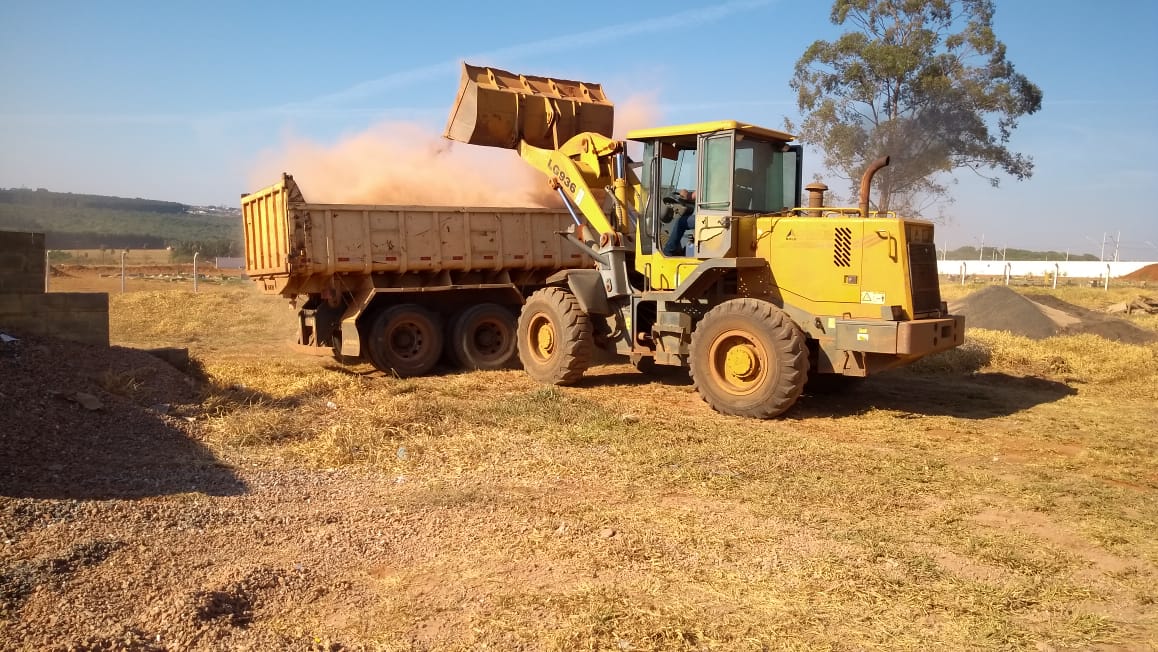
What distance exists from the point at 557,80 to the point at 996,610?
390 inches

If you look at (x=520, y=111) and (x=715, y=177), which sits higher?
(x=520, y=111)

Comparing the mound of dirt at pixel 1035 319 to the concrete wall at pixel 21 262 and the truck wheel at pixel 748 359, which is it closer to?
the truck wheel at pixel 748 359

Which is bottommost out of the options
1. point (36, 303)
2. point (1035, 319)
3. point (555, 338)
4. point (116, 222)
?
point (555, 338)

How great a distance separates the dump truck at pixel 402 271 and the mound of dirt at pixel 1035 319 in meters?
8.63

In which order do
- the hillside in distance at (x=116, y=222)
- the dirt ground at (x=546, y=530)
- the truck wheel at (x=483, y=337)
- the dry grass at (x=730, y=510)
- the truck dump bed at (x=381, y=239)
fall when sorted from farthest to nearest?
the hillside in distance at (x=116, y=222) < the truck wheel at (x=483, y=337) < the truck dump bed at (x=381, y=239) < the dry grass at (x=730, y=510) < the dirt ground at (x=546, y=530)

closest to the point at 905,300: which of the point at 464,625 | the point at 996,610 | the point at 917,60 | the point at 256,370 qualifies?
the point at 996,610

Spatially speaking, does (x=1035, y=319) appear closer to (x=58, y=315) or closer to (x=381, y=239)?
(x=381, y=239)

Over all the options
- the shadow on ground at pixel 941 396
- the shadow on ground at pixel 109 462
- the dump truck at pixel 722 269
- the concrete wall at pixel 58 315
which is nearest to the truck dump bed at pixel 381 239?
the dump truck at pixel 722 269

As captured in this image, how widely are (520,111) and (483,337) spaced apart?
3.20 meters

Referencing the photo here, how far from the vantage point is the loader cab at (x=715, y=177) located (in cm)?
900

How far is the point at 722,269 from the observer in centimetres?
914

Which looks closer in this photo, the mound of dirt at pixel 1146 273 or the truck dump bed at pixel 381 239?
the truck dump bed at pixel 381 239

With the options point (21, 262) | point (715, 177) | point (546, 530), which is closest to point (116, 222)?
point (21, 262)

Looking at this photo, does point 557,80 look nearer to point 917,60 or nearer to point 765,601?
point 765,601
